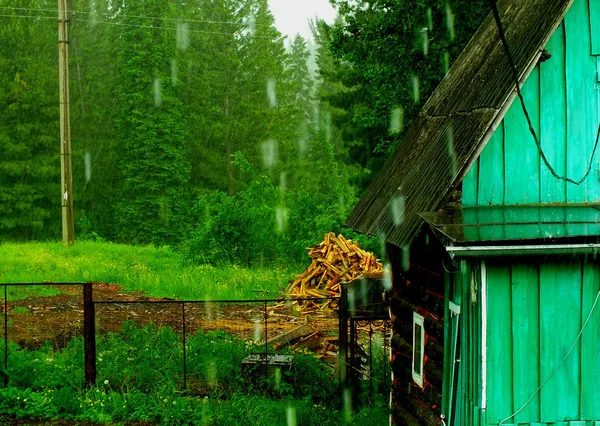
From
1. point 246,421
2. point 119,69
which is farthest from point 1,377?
point 119,69

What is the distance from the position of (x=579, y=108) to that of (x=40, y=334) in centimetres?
1082

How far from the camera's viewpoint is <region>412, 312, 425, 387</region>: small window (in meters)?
8.22

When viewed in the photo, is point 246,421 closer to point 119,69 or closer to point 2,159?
point 2,159

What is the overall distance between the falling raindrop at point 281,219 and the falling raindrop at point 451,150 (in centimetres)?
1644

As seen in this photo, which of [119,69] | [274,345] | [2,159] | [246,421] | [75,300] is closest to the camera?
[246,421]

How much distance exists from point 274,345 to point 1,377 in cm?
438

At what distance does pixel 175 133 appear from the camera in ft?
129

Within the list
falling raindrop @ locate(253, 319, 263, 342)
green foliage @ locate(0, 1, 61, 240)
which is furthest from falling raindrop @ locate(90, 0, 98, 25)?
falling raindrop @ locate(253, 319, 263, 342)

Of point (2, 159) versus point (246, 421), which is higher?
point (2, 159)

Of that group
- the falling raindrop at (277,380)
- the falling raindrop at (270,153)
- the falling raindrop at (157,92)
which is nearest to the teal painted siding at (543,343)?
the falling raindrop at (277,380)

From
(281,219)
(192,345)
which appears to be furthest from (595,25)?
(281,219)

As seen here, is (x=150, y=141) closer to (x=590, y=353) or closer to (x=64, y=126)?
(x=64, y=126)

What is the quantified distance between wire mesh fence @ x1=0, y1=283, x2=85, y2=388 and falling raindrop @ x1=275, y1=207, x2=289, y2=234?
7.13m

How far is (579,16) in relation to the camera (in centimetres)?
744
